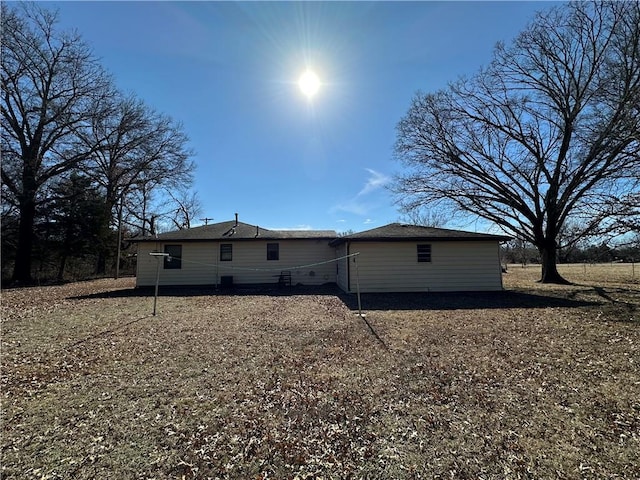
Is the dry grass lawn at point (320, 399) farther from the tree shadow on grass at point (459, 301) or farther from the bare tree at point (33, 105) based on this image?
the bare tree at point (33, 105)

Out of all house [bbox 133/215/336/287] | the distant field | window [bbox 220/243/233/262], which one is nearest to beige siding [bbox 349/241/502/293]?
house [bbox 133/215/336/287]

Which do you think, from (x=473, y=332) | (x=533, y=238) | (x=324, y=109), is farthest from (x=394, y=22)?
(x=533, y=238)

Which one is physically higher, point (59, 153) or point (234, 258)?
point (59, 153)

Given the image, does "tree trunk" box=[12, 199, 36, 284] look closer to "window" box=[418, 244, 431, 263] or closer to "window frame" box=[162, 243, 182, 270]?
"window frame" box=[162, 243, 182, 270]

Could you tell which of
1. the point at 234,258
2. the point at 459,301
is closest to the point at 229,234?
the point at 234,258

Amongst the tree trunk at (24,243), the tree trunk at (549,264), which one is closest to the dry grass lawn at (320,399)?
the tree trunk at (549,264)

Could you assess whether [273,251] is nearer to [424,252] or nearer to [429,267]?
[424,252]

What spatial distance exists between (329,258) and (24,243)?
17.8 metres

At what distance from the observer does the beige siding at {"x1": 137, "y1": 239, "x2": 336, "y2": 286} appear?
16609mm

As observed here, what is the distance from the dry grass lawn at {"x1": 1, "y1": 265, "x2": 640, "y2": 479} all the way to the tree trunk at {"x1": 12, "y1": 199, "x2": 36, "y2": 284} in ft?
44.5

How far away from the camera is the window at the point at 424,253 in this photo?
553 inches

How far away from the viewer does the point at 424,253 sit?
14.1 m

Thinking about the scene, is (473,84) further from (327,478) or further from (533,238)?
(327,478)

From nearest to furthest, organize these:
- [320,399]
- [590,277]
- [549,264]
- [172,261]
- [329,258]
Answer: [320,399] < [172,261] < [329,258] < [549,264] < [590,277]
